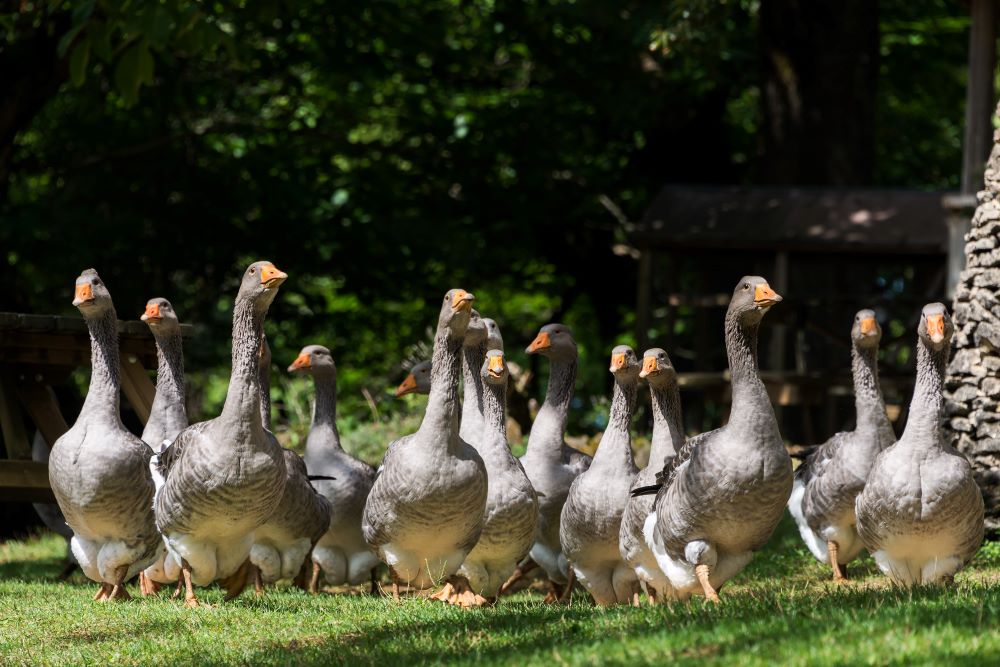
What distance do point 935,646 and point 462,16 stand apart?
18094 mm

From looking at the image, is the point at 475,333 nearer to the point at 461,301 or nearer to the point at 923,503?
the point at 461,301

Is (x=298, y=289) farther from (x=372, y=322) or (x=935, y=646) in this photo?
(x=935, y=646)

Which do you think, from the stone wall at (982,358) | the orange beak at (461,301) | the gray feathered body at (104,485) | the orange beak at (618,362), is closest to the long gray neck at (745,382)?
the orange beak at (618,362)

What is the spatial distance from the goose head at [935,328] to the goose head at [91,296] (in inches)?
225

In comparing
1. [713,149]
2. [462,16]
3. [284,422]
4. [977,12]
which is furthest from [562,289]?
[977,12]

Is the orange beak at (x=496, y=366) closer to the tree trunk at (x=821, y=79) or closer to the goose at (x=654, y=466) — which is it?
the goose at (x=654, y=466)

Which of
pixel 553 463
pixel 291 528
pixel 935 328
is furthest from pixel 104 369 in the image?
pixel 935 328

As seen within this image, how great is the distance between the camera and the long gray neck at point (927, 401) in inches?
331

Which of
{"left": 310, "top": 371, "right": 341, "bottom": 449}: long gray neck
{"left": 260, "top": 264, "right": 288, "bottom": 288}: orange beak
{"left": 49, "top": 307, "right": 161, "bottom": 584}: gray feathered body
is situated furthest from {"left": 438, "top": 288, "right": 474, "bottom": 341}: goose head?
{"left": 310, "top": 371, "right": 341, "bottom": 449}: long gray neck

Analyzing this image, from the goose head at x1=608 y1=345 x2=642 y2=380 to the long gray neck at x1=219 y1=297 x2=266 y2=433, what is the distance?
2.61 meters

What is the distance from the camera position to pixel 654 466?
9.23 m

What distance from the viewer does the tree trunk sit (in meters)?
19.6

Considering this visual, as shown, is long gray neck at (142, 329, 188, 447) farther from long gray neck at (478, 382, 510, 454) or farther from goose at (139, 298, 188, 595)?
long gray neck at (478, 382, 510, 454)

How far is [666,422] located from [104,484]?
398 centimetres
